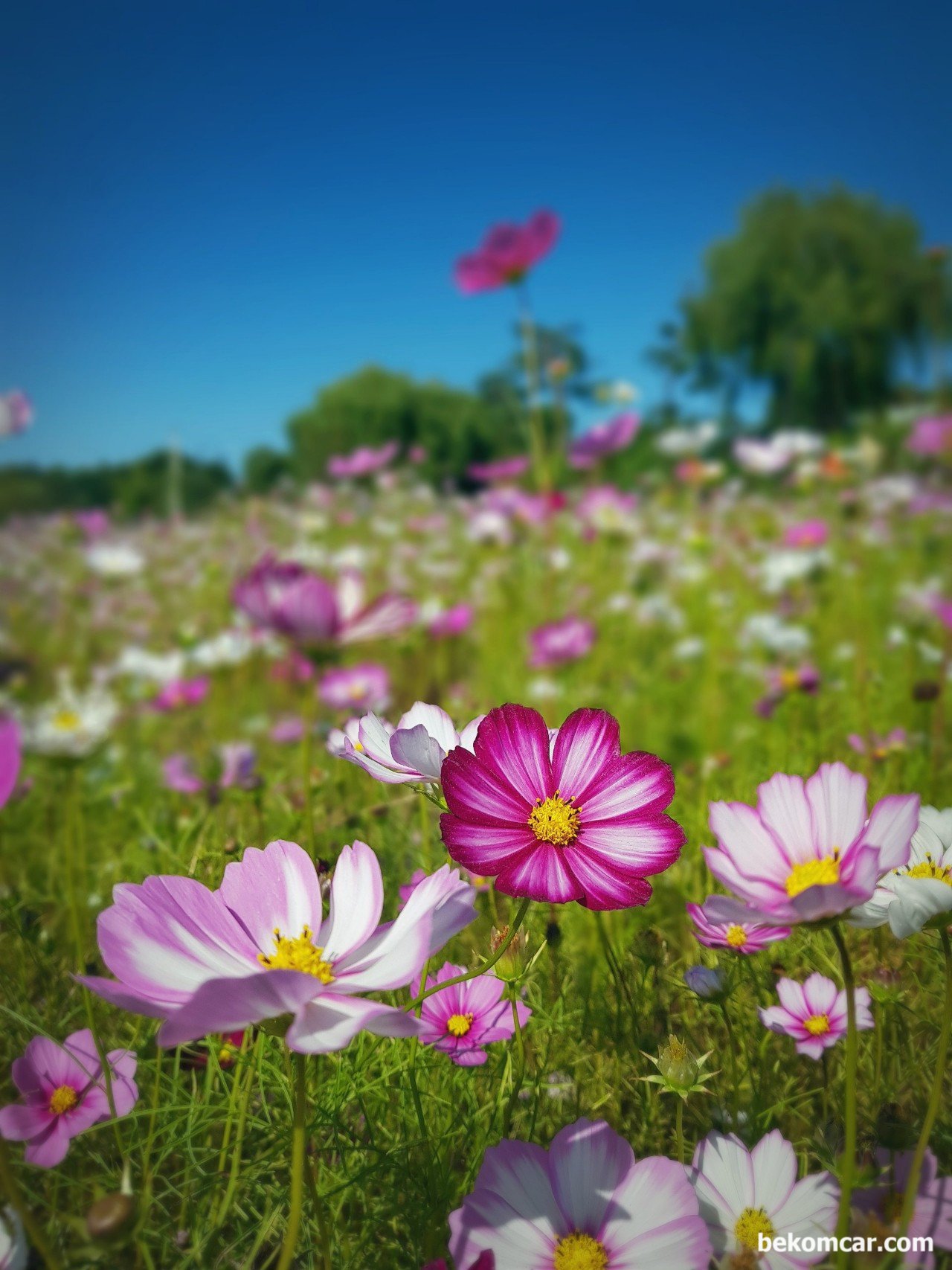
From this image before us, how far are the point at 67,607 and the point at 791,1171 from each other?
2933 mm

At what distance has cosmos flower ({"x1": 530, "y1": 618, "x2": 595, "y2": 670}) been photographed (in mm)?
1554

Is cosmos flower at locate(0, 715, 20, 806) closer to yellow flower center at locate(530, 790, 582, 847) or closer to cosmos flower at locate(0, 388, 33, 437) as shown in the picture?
yellow flower center at locate(530, 790, 582, 847)

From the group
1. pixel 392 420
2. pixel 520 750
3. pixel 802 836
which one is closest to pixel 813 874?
pixel 802 836

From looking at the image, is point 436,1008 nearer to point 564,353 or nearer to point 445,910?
point 445,910

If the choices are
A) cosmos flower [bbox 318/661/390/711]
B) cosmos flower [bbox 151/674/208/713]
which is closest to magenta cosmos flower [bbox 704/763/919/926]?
cosmos flower [bbox 318/661/390/711]

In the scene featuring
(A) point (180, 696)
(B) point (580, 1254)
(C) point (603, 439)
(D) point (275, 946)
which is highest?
(C) point (603, 439)

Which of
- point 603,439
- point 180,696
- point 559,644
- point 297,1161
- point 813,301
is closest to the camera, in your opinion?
point 297,1161

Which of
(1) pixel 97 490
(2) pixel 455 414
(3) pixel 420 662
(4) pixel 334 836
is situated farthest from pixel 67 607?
(2) pixel 455 414

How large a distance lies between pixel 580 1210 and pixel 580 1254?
0.05 ft

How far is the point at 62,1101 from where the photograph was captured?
14.6 inches

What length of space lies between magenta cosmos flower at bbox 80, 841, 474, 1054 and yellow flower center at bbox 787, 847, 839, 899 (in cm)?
13

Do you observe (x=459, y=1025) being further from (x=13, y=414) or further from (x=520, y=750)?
(x=13, y=414)

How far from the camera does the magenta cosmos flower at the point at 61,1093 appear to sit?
1.16 ft

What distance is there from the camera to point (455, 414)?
27.6 ft
